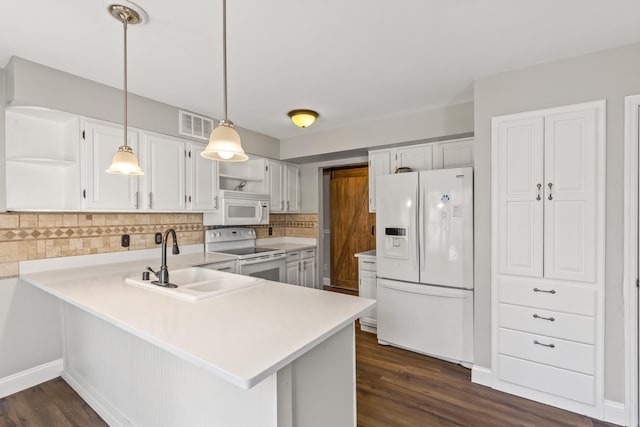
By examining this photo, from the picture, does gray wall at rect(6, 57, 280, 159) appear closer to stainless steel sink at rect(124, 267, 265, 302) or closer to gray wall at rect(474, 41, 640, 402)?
stainless steel sink at rect(124, 267, 265, 302)

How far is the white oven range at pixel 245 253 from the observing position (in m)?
3.54

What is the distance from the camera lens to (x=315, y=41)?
1979 mm

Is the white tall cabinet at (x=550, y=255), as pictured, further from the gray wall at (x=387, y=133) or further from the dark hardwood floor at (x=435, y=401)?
the gray wall at (x=387, y=133)

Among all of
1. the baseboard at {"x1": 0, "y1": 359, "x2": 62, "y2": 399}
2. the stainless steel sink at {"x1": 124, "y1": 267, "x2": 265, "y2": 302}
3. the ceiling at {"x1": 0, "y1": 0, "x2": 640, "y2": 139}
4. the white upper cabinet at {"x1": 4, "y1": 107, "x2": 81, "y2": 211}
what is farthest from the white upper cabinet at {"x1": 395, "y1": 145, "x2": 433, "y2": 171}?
the baseboard at {"x1": 0, "y1": 359, "x2": 62, "y2": 399}

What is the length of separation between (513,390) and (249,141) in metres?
3.68

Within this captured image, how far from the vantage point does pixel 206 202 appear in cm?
348

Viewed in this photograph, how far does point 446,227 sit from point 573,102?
127cm

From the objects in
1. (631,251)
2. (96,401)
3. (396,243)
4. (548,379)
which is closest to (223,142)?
(96,401)

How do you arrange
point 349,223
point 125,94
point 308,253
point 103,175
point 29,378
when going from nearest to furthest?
1. point 125,94
2. point 29,378
3. point 103,175
4. point 308,253
5. point 349,223

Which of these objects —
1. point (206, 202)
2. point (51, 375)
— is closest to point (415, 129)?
point (206, 202)

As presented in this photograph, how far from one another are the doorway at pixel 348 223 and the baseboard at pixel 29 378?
3845 millimetres

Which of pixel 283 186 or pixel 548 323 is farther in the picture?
pixel 283 186

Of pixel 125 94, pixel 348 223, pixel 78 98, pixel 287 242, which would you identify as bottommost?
pixel 287 242

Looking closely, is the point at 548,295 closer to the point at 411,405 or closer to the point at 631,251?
the point at 631,251
